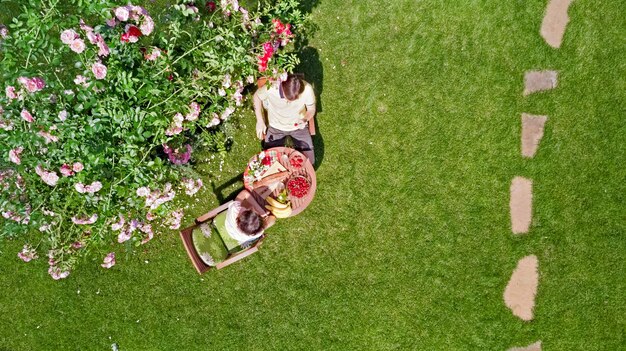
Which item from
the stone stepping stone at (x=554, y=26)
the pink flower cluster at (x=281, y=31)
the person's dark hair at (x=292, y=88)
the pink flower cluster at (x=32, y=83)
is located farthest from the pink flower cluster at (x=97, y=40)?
the stone stepping stone at (x=554, y=26)

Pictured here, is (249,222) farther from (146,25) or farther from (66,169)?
(146,25)

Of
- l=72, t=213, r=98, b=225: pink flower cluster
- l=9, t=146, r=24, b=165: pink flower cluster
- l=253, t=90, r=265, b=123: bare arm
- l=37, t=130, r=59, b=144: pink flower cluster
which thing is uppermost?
l=253, t=90, r=265, b=123: bare arm

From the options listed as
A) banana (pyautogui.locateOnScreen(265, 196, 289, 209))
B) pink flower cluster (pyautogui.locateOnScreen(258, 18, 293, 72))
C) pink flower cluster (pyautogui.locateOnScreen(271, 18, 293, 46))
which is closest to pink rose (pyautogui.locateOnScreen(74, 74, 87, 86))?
pink flower cluster (pyautogui.locateOnScreen(258, 18, 293, 72))

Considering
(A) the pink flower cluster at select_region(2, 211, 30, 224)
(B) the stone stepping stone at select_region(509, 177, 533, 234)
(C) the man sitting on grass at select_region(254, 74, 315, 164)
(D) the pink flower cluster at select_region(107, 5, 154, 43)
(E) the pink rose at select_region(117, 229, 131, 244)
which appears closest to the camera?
(D) the pink flower cluster at select_region(107, 5, 154, 43)

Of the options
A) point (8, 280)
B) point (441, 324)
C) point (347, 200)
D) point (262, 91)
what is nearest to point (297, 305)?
point (347, 200)

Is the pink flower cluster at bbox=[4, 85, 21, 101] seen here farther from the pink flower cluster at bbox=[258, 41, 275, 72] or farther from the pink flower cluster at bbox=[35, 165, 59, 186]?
the pink flower cluster at bbox=[258, 41, 275, 72]

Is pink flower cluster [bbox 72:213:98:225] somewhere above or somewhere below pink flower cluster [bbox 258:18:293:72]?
below
